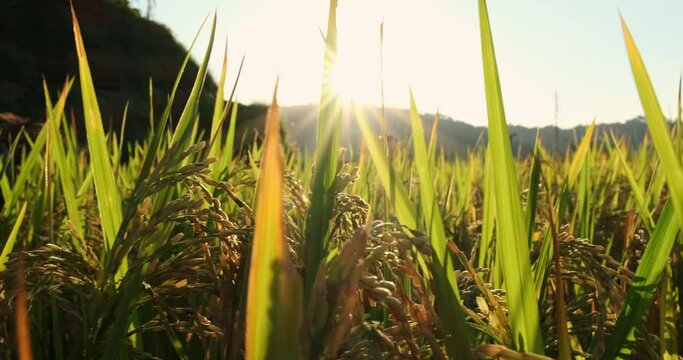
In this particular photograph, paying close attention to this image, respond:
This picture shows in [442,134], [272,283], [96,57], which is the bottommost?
[272,283]

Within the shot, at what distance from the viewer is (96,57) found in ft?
39.0

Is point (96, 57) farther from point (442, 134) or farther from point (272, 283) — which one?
point (272, 283)

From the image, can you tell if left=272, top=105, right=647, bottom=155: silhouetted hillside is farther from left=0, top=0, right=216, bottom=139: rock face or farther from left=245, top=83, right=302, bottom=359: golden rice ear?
left=0, top=0, right=216, bottom=139: rock face

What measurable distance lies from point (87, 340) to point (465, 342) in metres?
0.51

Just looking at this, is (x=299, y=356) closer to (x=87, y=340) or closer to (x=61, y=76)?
(x=87, y=340)

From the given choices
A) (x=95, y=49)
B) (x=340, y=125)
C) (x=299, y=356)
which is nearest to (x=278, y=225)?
(x=299, y=356)

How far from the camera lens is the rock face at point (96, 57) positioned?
9.91m

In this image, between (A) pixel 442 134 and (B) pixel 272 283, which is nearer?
(B) pixel 272 283

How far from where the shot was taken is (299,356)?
0.43m

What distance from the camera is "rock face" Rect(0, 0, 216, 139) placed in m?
9.91

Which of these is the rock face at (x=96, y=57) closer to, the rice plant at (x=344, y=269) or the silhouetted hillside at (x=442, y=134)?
the silhouetted hillside at (x=442, y=134)

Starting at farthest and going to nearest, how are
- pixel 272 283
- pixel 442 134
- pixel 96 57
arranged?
pixel 96 57 < pixel 442 134 < pixel 272 283

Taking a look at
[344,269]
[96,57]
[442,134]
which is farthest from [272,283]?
[96,57]

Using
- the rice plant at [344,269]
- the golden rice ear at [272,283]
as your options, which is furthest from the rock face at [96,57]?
the golden rice ear at [272,283]
